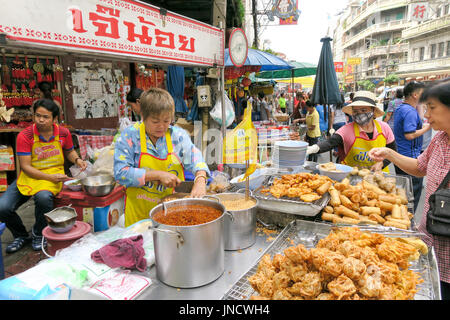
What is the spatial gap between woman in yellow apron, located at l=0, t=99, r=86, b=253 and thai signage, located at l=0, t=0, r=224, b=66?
153 cm

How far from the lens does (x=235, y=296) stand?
4.07 ft

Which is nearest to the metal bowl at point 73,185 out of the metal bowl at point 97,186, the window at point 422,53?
the metal bowl at point 97,186

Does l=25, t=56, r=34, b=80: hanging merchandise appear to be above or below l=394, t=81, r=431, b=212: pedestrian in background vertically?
above

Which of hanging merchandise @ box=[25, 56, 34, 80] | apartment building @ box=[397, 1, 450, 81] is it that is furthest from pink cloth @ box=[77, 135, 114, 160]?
apartment building @ box=[397, 1, 450, 81]

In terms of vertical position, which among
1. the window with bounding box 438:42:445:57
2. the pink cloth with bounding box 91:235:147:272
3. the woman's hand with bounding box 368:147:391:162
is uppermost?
the window with bounding box 438:42:445:57

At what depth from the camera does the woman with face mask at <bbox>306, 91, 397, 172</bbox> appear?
353 centimetres

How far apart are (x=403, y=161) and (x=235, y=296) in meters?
2.13

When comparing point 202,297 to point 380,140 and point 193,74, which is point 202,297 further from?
point 193,74

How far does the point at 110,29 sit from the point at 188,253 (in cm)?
260

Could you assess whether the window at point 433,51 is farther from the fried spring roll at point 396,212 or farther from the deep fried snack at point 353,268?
the deep fried snack at point 353,268

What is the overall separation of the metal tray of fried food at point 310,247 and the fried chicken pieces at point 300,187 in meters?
0.23

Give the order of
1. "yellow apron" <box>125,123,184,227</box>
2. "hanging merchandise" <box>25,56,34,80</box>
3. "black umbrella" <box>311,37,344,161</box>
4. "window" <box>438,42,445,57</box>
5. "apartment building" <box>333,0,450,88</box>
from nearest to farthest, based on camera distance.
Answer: "yellow apron" <box>125,123,184,227</box>, "hanging merchandise" <box>25,56,34,80</box>, "black umbrella" <box>311,37,344,161</box>, "window" <box>438,42,445,57</box>, "apartment building" <box>333,0,450,88</box>

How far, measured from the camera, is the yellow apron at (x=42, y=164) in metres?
3.84

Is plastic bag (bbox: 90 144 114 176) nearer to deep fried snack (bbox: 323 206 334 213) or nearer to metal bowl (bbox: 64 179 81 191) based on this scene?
metal bowl (bbox: 64 179 81 191)
